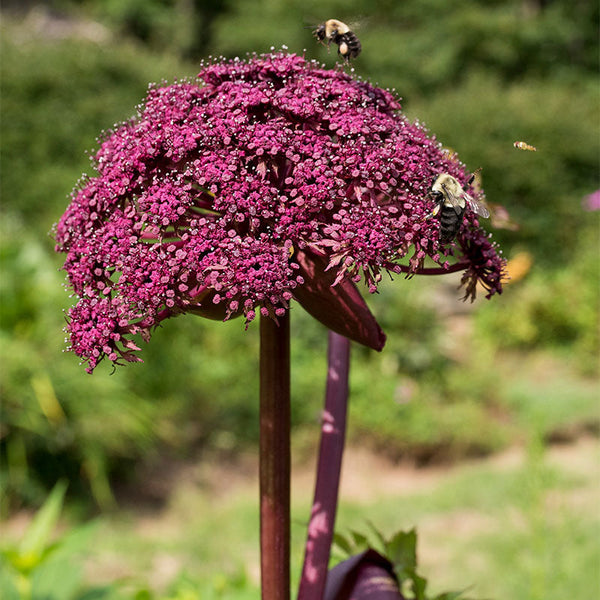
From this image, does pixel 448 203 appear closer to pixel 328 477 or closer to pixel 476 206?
pixel 476 206

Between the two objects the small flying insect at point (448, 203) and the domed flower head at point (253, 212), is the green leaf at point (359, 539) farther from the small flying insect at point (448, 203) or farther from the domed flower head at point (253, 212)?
the small flying insect at point (448, 203)

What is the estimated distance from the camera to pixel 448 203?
1.33m

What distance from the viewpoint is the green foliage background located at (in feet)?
20.8

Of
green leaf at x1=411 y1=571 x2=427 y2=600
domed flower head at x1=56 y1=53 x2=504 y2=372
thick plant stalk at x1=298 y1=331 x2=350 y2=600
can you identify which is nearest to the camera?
domed flower head at x1=56 y1=53 x2=504 y2=372

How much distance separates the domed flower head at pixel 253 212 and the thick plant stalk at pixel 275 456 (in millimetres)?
99

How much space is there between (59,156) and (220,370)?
7.56m

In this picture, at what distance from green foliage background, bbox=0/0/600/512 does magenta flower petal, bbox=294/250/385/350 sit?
0.29 meters

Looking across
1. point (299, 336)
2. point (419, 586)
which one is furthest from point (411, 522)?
point (419, 586)

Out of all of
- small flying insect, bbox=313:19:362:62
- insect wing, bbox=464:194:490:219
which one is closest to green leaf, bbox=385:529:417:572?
insect wing, bbox=464:194:490:219

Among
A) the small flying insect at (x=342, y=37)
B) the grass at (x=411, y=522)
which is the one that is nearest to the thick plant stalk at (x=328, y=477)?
the small flying insect at (x=342, y=37)

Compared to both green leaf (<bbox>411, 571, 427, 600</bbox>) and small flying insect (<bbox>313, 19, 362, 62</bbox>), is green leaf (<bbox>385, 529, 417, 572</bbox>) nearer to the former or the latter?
green leaf (<bbox>411, 571, 427, 600</bbox>)

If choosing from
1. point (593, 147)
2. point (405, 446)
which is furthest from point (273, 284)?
point (593, 147)

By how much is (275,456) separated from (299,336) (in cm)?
737

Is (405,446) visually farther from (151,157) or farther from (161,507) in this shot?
(151,157)
